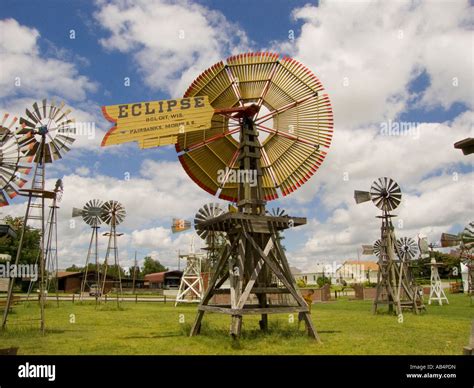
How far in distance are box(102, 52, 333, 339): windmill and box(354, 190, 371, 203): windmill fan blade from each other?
1249cm

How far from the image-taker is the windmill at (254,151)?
11.7 meters

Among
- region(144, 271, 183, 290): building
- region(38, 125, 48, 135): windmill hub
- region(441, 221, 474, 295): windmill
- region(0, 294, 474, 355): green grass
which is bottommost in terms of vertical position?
region(144, 271, 183, 290): building

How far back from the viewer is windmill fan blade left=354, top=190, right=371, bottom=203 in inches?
953

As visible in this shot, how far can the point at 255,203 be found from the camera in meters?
12.4

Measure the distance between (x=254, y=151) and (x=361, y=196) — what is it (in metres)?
13.6

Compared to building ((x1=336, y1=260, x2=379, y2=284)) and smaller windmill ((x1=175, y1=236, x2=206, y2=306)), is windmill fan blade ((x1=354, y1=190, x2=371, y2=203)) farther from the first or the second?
building ((x1=336, y1=260, x2=379, y2=284))

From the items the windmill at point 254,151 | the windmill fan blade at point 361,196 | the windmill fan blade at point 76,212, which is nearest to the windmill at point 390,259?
the windmill fan blade at point 361,196

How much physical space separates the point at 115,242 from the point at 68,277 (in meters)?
37.5

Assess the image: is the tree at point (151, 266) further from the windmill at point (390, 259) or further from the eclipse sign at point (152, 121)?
the eclipse sign at point (152, 121)

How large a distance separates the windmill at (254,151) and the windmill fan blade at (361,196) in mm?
12487

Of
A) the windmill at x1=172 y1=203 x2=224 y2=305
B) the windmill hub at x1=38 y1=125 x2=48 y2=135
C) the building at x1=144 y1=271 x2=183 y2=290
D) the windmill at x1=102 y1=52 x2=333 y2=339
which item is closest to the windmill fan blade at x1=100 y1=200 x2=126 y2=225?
the windmill at x1=172 y1=203 x2=224 y2=305

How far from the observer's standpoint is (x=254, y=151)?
12.7 m

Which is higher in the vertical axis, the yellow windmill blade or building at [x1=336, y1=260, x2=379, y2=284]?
the yellow windmill blade
